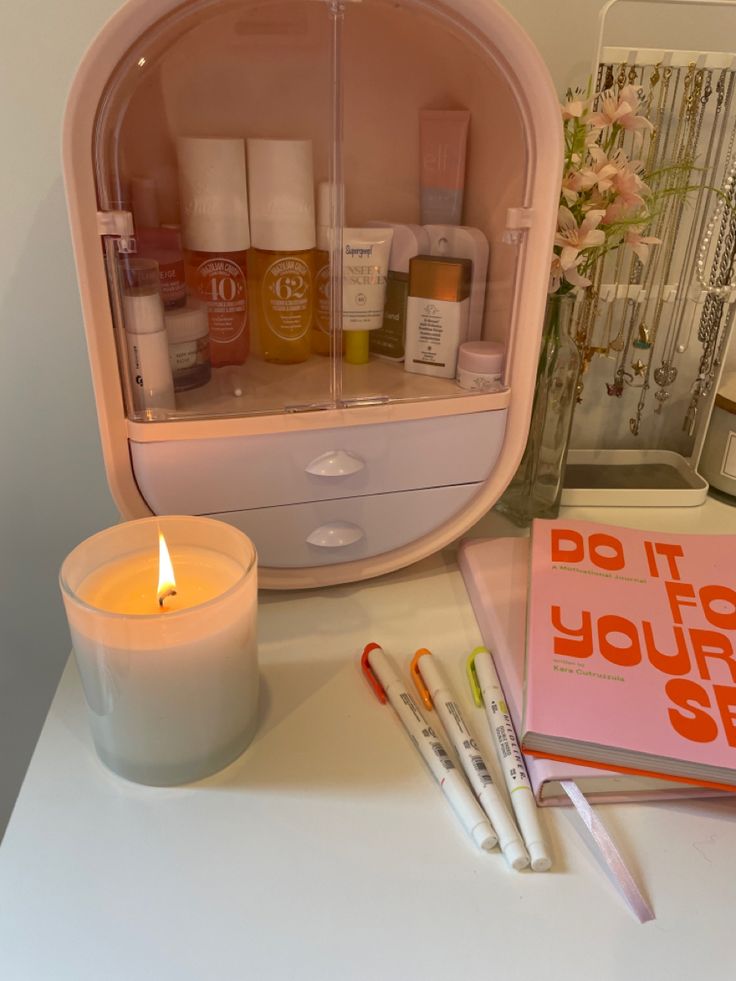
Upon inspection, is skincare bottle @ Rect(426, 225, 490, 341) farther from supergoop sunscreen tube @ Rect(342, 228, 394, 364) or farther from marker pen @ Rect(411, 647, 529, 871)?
marker pen @ Rect(411, 647, 529, 871)

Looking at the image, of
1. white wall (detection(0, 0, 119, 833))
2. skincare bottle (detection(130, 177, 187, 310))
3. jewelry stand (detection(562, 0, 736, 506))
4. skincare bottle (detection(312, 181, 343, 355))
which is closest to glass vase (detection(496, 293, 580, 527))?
jewelry stand (detection(562, 0, 736, 506))

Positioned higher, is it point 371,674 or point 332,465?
point 332,465

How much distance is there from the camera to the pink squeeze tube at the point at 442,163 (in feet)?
1.88

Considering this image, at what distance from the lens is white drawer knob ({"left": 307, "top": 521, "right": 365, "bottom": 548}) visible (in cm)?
56

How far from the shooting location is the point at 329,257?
546 mm

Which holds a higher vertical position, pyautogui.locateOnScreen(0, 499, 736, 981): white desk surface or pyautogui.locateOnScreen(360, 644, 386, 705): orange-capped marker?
pyautogui.locateOnScreen(360, 644, 386, 705): orange-capped marker

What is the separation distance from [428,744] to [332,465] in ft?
0.63

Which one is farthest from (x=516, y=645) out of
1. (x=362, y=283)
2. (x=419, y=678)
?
(x=362, y=283)

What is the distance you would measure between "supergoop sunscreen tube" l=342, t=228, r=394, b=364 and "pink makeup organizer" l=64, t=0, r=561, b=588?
0.6 inches

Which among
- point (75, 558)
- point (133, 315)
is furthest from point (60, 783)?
point (133, 315)

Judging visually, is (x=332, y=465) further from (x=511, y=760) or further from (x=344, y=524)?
(x=511, y=760)

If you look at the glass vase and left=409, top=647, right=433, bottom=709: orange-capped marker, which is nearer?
left=409, top=647, right=433, bottom=709: orange-capped marker

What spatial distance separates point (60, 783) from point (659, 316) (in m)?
0.63

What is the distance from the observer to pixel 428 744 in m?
0.46
